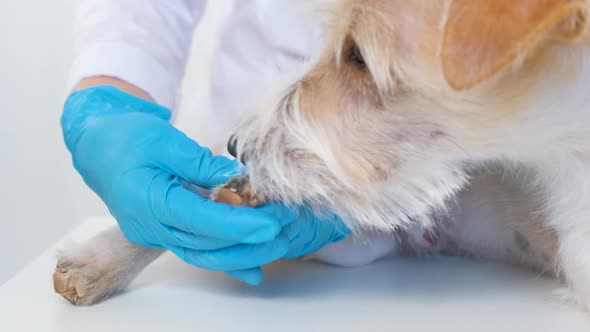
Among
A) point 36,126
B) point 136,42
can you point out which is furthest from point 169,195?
point 36,126

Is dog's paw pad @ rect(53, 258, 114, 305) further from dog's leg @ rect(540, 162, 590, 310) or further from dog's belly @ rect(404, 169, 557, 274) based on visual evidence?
dog's leg @ rect(540, 162, 590, 310)

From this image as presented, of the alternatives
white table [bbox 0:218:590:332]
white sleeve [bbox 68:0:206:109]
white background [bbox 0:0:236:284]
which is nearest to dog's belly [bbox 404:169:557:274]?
white table [bbox 0:218:590:332]

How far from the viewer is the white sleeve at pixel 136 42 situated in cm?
149

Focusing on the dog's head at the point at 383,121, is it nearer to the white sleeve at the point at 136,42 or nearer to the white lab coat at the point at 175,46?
the white lab coat at the point at 175,46

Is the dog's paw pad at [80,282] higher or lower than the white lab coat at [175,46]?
lower

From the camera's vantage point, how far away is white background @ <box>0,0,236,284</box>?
2.26 m

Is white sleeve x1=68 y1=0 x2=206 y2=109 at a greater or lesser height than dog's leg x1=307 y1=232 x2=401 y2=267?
greater

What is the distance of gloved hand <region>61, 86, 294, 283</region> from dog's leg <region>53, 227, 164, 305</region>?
0.10 feet

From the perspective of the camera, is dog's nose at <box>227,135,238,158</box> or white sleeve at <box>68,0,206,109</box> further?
white sleeve at <box>68,0,206,109</box>

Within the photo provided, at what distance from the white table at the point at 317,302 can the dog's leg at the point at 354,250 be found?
0.06 feet

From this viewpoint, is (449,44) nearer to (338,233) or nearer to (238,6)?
(338,233)

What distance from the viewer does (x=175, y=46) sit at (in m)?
1.63

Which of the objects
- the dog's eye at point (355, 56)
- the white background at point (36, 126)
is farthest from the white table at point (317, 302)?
the white background at point (36, 126)

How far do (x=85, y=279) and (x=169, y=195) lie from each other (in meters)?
0.19
